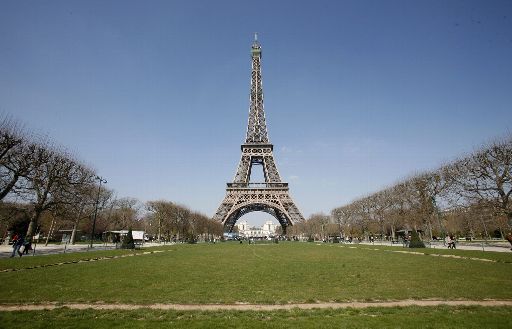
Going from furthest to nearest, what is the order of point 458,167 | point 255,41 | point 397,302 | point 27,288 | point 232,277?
point 255,41, point 458,167, point 232,277, point 27,288, point 397,302

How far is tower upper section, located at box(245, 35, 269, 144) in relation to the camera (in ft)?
292

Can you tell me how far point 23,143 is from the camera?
3425 centimetres

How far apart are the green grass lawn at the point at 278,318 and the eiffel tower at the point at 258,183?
2715 inches

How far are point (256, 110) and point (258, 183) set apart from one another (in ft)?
69.5

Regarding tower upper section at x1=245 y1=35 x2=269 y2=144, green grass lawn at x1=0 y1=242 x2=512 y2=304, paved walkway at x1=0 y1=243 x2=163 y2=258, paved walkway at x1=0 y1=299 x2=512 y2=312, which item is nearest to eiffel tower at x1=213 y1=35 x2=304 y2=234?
tower upper section at x1=245 y1=35 x2=269 y2=144

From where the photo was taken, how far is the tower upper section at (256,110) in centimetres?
8900

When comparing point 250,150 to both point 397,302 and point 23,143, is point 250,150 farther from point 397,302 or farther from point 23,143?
point 397,302

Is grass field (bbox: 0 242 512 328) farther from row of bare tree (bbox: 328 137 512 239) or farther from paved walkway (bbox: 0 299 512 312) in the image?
row of bare tree (bbox: 328 137 512 239)

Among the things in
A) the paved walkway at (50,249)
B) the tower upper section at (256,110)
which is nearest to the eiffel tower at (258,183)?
the tower upper section at (256,110)

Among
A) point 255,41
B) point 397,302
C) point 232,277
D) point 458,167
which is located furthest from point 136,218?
point 397,302

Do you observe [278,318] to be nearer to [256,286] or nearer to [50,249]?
[256,286]

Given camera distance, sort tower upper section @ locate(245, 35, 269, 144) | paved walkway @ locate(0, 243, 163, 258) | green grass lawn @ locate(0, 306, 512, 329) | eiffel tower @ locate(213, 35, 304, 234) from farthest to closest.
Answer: tower upper section @ locate(245, 35, 269, 144)
eiffel tower @ locate(213, 35, 304, 234)
paved walkway @ locate(0, 243, 163, 258)
green grass lawn @ locate(0, 306, 512, 329)

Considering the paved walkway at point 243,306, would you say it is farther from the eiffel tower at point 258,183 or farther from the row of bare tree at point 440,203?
the eiffel tower at point 258,183

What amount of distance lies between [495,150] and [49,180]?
52807 mm
